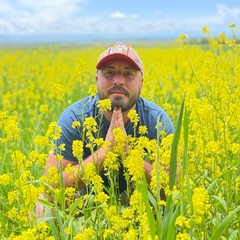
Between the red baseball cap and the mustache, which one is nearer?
the mustache

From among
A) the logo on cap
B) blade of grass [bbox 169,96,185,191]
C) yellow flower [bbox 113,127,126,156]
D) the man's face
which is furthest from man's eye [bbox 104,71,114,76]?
blade of grass [bbox 169,96,185,191]

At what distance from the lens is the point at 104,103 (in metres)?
2.40

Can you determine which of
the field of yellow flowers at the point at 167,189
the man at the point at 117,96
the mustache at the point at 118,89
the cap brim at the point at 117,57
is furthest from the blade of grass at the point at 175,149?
the cap brim at the point at 117,57

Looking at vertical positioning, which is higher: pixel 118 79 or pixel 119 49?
pixel 119 49

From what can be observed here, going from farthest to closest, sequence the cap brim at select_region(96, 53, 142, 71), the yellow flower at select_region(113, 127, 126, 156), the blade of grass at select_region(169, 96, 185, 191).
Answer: the cap brim at select_region(96, 53, 142, 71)
the yellow flower at select_region(113, 127, 126, 156)
the blade of grass at select_region(169, 96, 185, 191)

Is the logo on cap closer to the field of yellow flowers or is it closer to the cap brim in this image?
the cap brim

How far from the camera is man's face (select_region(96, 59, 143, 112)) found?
3139 mm

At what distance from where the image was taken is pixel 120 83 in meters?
3.16

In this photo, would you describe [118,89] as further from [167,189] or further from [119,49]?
[167,189]

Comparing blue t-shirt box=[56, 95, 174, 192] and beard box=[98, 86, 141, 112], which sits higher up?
beard box=[98, 86, 141, 112]

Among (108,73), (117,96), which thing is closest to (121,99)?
(117,96)

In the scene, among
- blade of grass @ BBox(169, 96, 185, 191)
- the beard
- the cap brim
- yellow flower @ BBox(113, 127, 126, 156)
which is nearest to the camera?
blade of grass @ BBox(169, 96, 185, 191)

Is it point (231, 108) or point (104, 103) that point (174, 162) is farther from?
point (231, 108)

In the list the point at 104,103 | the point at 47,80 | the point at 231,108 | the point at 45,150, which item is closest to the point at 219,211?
the point at 231,108
